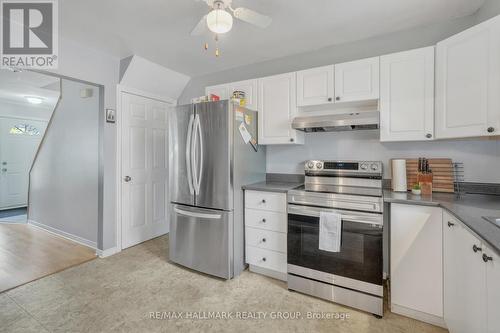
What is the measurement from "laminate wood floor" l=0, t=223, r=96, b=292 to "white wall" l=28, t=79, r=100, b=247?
0.18 metres

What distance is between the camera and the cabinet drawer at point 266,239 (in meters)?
2.33

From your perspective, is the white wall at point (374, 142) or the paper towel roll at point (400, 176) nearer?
the white wall at point (374, 142)

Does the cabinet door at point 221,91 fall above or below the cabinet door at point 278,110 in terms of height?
above

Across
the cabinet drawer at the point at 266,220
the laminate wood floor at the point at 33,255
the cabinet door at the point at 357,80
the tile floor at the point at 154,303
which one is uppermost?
the cabinet door at the point at 357,80

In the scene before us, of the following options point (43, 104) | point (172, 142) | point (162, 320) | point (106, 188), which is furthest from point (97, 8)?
point (43, 104)

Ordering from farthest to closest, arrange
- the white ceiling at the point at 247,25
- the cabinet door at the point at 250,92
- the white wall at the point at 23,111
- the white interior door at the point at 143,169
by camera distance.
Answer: the white wall at the point at 23,111
the white interior door at the point at 143,169
the cabinet door at the point at 250,92
the white ceiling at the point at 247,25

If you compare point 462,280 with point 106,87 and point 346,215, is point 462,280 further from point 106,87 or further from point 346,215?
point 106,87

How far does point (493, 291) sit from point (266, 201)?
5.42 ft

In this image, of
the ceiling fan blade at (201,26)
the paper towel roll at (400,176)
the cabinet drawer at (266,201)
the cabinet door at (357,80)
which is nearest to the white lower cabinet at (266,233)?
the cabinet drawer at (266,201)

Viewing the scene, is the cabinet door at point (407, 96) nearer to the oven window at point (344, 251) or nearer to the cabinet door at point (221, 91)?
the oven window at point (344, 251)

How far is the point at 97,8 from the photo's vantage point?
1.98m

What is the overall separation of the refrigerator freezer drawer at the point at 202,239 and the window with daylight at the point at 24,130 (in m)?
5.31

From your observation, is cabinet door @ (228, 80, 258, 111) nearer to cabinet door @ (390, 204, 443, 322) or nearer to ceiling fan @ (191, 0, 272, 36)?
ceiling fan @ (191, 0, 272, 36)

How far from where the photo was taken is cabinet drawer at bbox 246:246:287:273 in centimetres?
234
